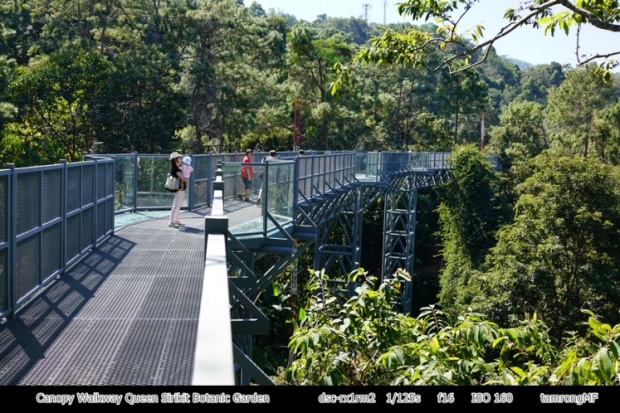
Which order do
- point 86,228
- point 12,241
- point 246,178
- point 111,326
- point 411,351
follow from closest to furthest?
point 411,351
point 111,326
point 12,241
point 86,228
point 246,178

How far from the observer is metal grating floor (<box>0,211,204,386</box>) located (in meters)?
5.84

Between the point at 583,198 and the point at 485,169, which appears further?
the point at 485,169

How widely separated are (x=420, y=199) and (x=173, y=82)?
23203 millimetres

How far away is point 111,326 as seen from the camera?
737 cm

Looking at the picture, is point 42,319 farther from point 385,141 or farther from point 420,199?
point 385,141

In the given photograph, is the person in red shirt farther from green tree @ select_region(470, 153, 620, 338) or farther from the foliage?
green tree @ select_region(470, 153, 620, 338)

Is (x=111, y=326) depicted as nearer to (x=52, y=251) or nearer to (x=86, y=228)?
(x=52, y=251)

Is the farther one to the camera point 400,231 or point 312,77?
point 312,77

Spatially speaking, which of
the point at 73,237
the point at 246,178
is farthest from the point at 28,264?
the point at 246,178

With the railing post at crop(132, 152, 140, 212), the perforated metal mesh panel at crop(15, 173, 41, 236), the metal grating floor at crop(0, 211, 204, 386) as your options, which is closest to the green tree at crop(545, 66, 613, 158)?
the railing post at crop(132, 152, 140, 212)

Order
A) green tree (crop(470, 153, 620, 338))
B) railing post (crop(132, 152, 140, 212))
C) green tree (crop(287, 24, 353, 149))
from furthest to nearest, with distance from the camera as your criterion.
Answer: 1. green tree (crop(287, 24, 353, 149))
2. green tree (crop(470, 153, 620, 338))
3. railing post (crop(132, 152, 140, 212))

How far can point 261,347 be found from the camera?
117ft

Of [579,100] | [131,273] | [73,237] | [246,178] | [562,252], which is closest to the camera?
[131,273]
